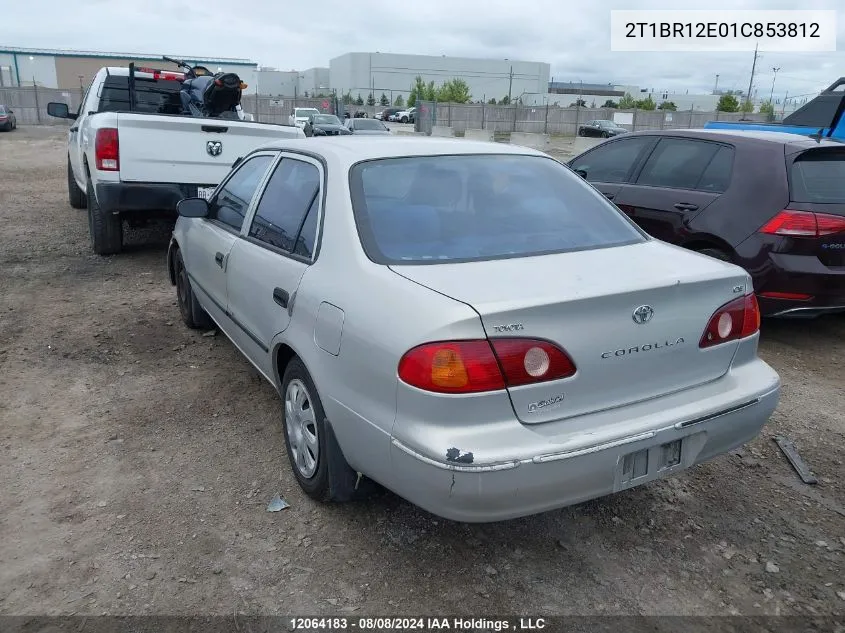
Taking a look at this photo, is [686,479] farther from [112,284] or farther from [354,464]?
[112,284]

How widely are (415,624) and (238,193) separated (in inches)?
110

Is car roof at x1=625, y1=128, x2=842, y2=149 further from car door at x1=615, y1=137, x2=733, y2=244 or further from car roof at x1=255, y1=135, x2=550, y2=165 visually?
car roof at x1=255, y1=135, x2=550, y2=165

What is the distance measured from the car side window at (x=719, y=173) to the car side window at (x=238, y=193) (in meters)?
3.50

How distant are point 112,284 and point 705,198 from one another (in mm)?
5436

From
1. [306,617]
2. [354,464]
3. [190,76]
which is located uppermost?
[190,76]

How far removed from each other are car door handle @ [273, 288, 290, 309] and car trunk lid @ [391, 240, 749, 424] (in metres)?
0.69

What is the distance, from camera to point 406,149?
134 inches

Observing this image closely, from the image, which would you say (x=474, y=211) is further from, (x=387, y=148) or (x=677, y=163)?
(x=677, y=163)

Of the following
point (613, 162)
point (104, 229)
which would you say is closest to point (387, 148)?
point (613, 162)

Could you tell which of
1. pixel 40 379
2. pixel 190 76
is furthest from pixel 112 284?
pixel 190 76

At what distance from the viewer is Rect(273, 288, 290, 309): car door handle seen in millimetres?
3064

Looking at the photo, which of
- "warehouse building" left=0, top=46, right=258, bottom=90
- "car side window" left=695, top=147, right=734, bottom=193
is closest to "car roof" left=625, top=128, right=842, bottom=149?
"car side window" left=695, top=147, right=734, bottom=193

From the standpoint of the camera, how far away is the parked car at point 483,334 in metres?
2.26

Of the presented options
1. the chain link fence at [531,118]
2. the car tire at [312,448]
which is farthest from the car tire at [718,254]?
the chain link fence at [531,118]
